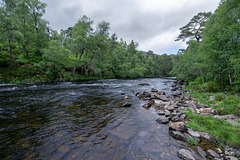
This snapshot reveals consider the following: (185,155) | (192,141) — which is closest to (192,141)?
(192,141)

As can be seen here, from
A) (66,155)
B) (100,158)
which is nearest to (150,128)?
(100,158)

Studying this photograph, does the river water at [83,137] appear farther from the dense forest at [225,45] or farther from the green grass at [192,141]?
the dense forest at [225,45]

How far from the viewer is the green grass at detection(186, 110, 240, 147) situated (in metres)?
4.14

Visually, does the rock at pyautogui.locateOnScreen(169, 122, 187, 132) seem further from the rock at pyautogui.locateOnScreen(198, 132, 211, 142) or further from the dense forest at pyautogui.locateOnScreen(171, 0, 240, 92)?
the dense forest at pyautogui.locateOnScreen(171, 0, 240, 92)

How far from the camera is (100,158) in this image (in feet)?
11.7

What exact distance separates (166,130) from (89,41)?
32967 mm

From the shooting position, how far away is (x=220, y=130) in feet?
15.6

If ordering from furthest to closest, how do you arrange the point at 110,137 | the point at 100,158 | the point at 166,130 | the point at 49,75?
the point at 49,75 < the point at 166,130 < the point at 110,137 < the point at 100,158

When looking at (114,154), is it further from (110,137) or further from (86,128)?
(86,128)

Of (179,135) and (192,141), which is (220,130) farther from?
(179,135)

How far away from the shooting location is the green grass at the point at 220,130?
4.14m

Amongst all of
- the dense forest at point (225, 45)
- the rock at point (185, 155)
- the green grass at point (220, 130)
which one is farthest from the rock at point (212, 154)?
the dense forest at point (225, 45)

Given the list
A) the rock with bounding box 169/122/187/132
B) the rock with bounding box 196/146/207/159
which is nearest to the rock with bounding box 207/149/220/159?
the rock with bounding box 196/146/207/159

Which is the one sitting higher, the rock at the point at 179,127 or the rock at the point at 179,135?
the rock at the point at 179,127
